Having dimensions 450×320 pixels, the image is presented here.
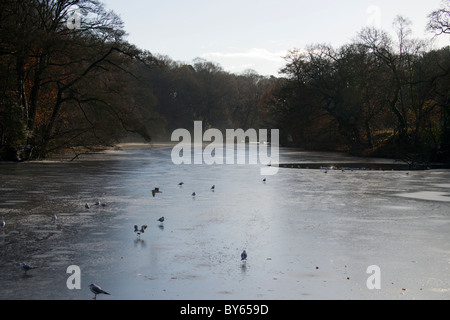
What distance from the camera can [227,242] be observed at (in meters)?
7.92

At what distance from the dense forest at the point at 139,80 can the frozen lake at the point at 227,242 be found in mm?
12897

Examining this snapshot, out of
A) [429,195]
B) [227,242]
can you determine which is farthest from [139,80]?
[227,242]

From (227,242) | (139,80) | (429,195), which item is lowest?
(227,242)

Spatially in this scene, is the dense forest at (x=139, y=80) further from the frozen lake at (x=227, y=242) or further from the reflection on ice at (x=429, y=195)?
the reflection on ice at (x=429, y=195)

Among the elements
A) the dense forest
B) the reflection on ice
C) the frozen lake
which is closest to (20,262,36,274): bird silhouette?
the frozen lake

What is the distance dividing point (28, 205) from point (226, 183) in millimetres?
7451

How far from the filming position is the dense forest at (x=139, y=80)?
26.3m

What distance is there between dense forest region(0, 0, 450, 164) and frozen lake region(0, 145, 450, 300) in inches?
508

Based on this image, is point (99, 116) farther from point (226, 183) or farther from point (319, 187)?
point (319, 187)

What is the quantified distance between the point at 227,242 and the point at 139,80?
21567mm

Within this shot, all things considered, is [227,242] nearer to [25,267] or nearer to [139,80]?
[25,267]

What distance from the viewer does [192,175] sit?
802 inches

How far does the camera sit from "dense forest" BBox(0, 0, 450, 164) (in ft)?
86.2

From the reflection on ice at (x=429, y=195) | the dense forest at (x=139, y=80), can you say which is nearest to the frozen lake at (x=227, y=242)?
the reflection on ice at (x=429, y=195)
